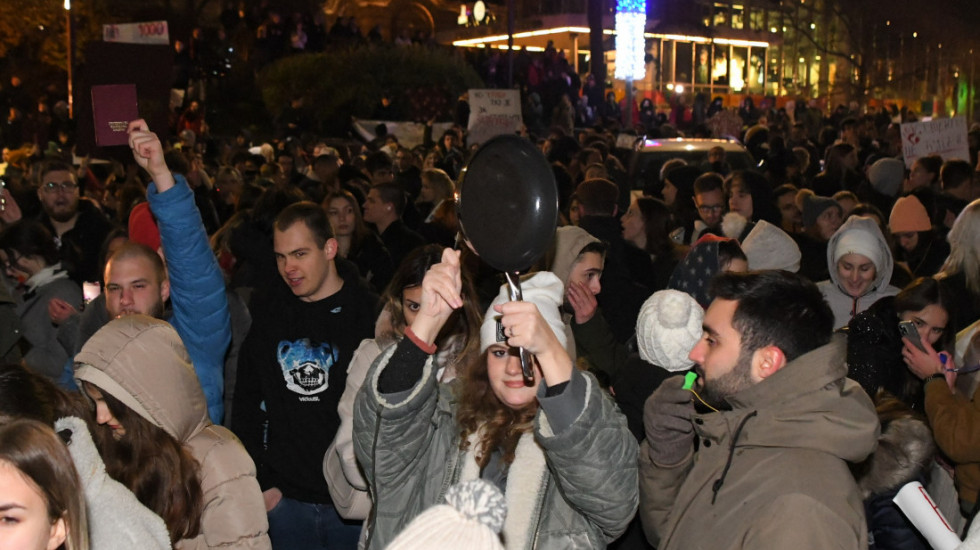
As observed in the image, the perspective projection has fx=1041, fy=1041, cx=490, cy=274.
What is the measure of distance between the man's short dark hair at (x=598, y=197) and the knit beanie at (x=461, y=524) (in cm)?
667

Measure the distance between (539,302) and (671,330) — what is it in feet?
3.18

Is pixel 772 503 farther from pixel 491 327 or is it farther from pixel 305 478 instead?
pixel 305 478

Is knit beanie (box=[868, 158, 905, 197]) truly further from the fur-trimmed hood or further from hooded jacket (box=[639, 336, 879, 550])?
hooded jacket (box=[639, 336, 879, 550])

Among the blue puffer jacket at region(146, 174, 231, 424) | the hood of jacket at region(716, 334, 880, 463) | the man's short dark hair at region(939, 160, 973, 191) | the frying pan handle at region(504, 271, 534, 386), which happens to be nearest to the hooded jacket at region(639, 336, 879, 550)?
the hood of jacket at region(716, 334, 880, 463)

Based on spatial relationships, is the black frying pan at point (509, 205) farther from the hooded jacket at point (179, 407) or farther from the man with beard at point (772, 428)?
the hooded jacket at point (179, 407)

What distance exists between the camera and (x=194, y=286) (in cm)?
448

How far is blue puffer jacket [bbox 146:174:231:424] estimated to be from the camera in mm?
4375

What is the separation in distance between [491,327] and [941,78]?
5392 centimetres

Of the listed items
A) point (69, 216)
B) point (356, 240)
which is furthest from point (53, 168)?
point (356, 240)

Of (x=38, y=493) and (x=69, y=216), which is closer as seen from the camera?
(x=38, y=493)

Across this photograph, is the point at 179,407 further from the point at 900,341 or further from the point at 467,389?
the point at 900,341

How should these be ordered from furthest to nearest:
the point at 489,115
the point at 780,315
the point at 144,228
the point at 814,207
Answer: the point at 489,115 < the point at 814,207 < the point at 144,228 < the point at 780,315

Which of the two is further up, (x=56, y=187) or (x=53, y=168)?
(x=53, y=168)

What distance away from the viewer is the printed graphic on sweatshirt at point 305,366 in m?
4.62
